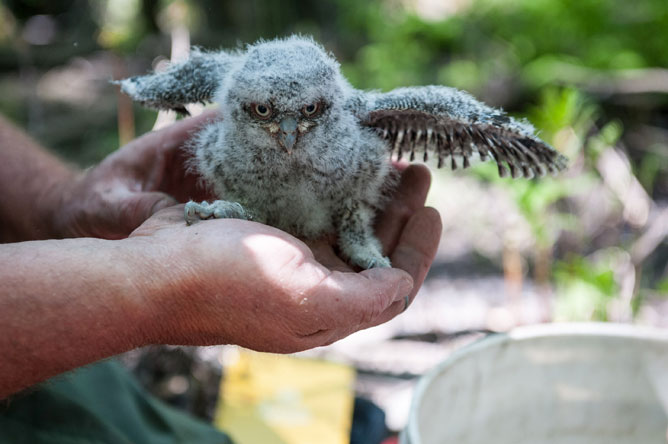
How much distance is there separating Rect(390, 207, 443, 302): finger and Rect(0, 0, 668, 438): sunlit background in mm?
669

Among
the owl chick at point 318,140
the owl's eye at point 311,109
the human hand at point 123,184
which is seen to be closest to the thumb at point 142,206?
the human hand at point 123,184

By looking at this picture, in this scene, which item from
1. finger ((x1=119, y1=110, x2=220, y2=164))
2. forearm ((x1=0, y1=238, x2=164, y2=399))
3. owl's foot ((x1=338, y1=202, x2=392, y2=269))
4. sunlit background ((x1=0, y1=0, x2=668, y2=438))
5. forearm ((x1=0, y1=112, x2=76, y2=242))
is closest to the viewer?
forearm ((x1=0, y1=238, x2=164, y2=399))

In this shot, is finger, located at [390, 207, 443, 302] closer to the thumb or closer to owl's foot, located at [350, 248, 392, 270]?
owl's foot, located at [350, 248, 392, 270]

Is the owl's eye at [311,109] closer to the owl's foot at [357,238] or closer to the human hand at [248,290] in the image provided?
the owl's foot at [357,238]

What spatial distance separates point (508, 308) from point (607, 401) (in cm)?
280

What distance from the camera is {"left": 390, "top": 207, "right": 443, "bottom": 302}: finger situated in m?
2.60

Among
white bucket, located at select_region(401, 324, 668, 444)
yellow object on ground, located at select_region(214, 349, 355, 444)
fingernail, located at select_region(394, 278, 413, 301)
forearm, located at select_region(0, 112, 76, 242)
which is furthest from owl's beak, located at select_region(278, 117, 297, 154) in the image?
yellow object on ground, located at select_region(214, 349, 355, 444)

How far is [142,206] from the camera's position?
263 centimetres

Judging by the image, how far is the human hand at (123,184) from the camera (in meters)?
2.91

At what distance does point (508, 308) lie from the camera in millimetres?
5289

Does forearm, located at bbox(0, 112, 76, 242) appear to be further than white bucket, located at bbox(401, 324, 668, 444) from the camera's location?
Yes

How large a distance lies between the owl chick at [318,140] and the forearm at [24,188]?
104 cm

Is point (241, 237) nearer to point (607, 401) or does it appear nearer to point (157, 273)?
point (157, 273)

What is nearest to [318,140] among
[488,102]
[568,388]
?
[568,388]
